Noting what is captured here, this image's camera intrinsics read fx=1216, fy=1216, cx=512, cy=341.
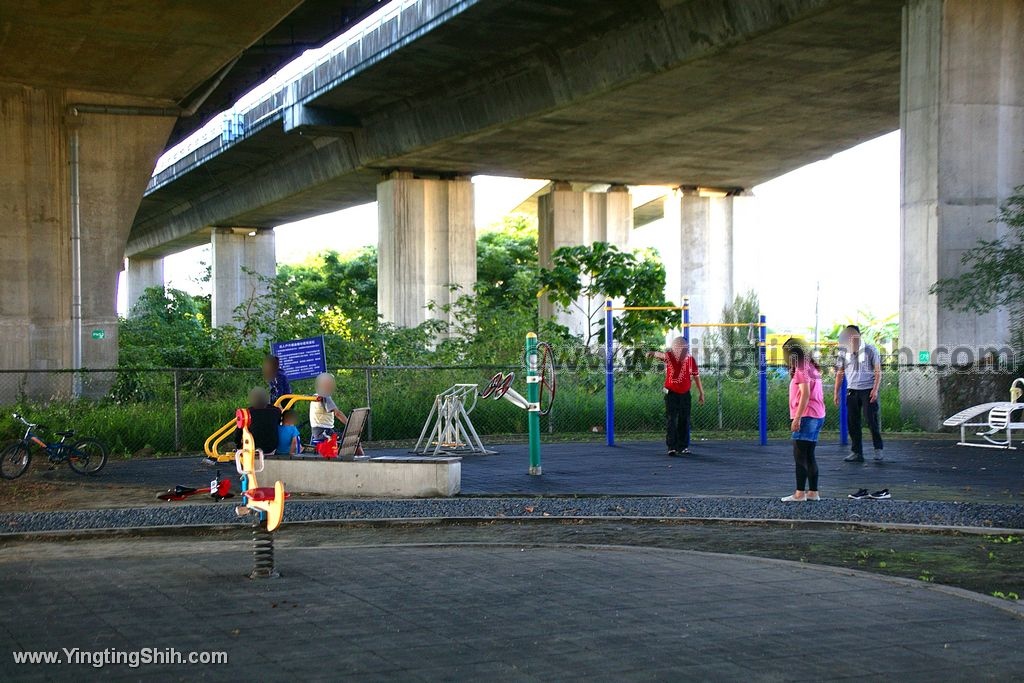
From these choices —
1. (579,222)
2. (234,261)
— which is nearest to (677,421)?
(579,222)

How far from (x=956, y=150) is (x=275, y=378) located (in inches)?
537

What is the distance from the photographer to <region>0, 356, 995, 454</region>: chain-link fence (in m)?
21.6

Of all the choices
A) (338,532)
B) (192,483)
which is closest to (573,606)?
(338,532)

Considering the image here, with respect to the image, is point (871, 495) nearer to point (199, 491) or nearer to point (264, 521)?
point (199, 491)

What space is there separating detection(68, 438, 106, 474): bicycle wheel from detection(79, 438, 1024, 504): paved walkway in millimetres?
209

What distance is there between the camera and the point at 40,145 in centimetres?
2944

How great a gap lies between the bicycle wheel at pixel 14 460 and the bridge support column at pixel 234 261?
47.5m

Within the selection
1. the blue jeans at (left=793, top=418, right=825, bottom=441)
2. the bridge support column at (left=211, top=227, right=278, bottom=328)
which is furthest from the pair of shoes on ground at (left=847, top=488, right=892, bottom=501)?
the bridge support column at (left=211, top=227, right=278, bottom=328)

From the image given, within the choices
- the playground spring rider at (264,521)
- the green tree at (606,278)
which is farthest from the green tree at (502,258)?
the playground spring rider at (264,521)

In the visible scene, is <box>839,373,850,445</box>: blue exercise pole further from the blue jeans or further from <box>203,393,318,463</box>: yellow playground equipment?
<box>203,393,318,463</box>: yellow playground equipment

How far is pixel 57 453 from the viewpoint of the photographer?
1795 centimetres

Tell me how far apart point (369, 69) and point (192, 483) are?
20450 mm

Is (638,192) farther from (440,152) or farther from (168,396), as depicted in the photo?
(168,396)

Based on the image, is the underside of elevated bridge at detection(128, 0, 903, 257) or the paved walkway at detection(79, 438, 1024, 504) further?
the underside of elevated bridge at detection(128, 0, 903, 257)
